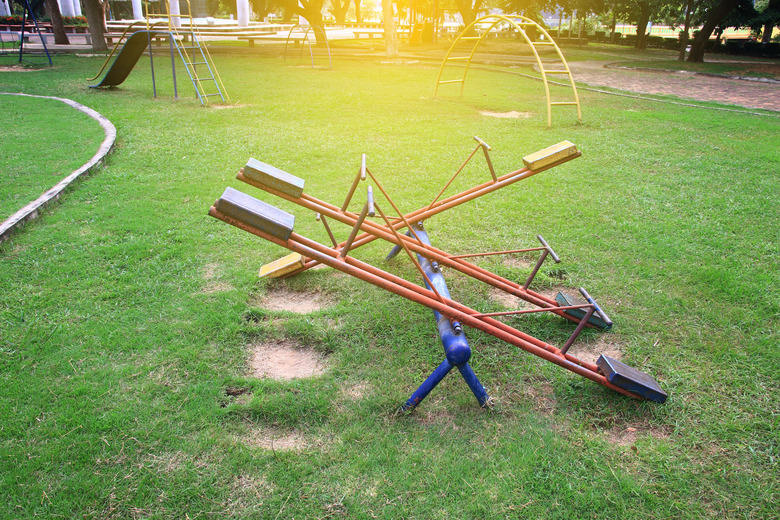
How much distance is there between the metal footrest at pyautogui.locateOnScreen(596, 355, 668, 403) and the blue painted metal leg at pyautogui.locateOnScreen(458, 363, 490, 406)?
0.66 m

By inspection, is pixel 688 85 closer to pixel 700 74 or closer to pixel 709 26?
pixel 700 74

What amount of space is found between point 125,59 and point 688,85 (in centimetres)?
1647

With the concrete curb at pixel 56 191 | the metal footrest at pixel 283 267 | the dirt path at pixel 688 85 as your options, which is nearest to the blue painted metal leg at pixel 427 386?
the metal footrest at pixel 283 267

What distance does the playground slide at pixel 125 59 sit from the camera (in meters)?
11.3

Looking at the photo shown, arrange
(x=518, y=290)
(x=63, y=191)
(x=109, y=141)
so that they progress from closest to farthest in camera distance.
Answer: (x=518, y=290), (x=63, y=191), (x=109, y=141)

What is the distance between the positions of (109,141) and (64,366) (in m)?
5.30

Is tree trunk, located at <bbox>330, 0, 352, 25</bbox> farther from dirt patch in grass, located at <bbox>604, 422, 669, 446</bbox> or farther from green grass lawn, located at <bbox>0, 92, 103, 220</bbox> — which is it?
dirt patch in grass, located at <bbox>604, 422, 669, 446</bbox>

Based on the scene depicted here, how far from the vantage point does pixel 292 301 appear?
3.56m

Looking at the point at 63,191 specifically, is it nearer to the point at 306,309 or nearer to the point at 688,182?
the point at 306,309

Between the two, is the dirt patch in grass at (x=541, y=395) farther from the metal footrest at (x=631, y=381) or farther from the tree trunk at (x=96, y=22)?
the tree trunk at (x=96, y=22)

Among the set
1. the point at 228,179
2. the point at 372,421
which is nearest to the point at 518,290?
the point at 372,421

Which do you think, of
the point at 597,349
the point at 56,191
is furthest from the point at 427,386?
the point at 56,191

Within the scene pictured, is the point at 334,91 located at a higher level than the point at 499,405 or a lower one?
higher

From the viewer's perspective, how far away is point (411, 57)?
23.7m
